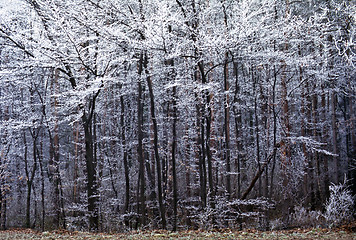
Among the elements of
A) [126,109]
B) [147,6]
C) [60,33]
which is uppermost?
[147,6]

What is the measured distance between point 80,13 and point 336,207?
863 centimetres

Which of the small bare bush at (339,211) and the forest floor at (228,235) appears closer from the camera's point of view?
the forest floor at (228,235)

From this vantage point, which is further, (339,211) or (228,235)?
(339,211)

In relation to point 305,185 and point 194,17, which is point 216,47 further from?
point 305,185

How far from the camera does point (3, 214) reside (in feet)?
49.5

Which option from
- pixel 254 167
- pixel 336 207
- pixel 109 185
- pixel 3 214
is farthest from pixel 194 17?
pixel 3 214

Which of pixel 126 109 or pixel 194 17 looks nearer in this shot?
→ pixel 194 17

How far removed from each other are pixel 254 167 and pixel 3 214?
1135 centimetres

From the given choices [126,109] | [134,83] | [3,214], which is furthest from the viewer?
[126,109]

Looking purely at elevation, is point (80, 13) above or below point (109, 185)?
above

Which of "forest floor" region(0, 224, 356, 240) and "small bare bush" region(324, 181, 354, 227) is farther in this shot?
"small bare bush" region(324, 181, 354, 227)

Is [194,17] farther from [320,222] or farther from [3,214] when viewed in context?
[3,214]

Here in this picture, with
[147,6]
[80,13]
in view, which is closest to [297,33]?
[147,6]

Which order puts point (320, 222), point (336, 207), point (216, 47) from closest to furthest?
point (216, 47) → point (336, 207) → point (320, 222)
